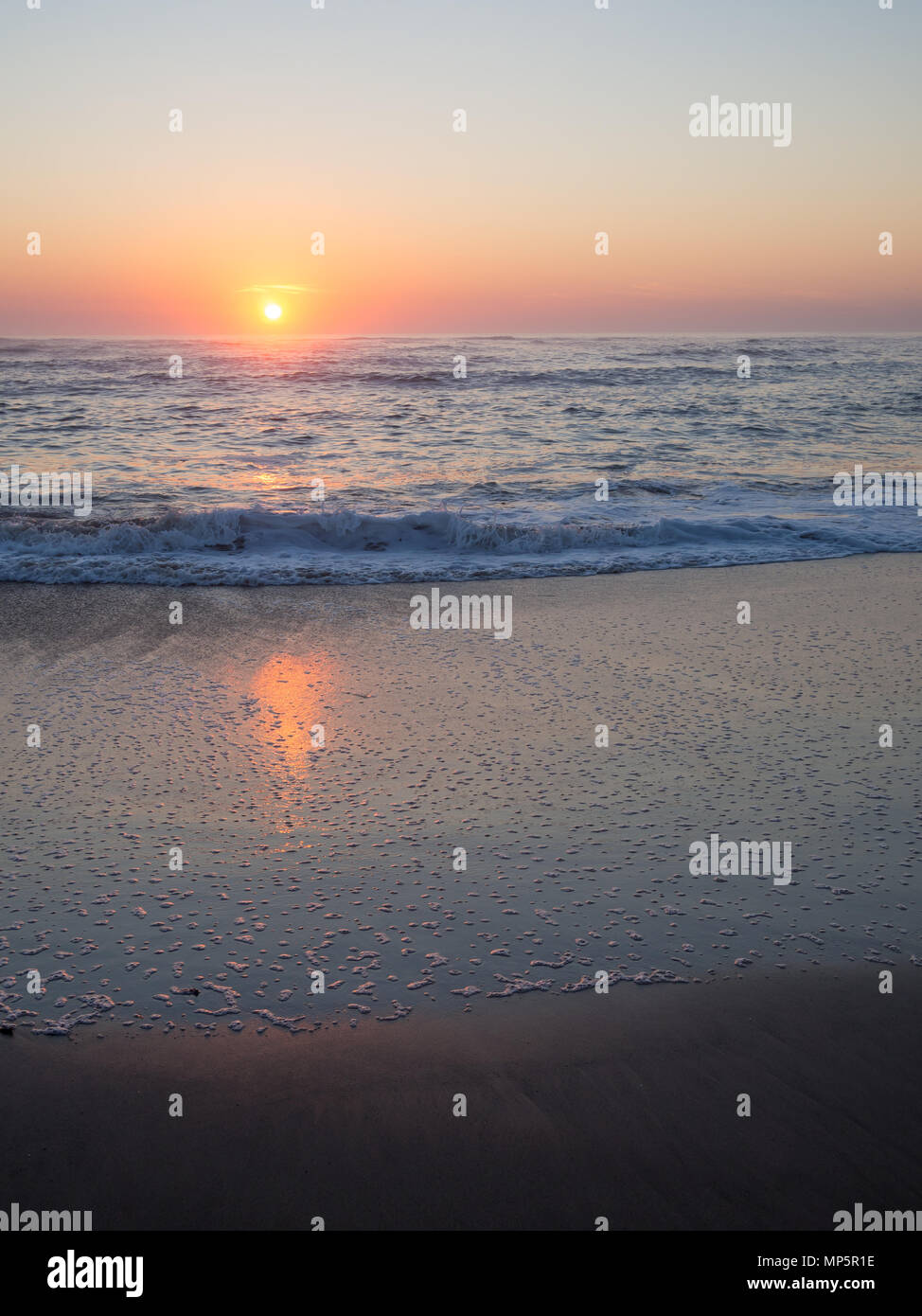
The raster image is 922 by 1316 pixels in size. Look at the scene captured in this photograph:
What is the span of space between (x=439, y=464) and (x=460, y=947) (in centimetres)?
1521

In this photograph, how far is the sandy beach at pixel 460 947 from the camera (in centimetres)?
276

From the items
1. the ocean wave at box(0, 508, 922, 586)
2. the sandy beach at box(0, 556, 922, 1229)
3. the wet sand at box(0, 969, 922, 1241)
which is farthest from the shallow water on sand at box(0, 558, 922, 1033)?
the ocean wave at box(0, 508, 922, 586)

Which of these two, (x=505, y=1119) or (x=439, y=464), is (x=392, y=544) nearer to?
(x=439, y=464)

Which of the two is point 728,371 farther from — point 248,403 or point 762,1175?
point 762,1175

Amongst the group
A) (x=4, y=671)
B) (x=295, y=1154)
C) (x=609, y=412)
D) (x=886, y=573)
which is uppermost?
(x=609, y=412)

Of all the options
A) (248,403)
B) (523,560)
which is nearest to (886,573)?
(523,560)

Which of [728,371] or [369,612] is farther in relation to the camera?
[728,371]

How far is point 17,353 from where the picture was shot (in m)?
41.7

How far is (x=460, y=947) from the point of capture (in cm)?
373

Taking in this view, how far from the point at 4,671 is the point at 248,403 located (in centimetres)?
2134

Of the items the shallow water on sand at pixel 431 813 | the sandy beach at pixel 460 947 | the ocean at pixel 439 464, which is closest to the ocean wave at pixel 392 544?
the ocean at pixel 439 464

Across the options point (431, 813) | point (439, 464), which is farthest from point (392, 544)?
point (431, 813)

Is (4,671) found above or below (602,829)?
above
